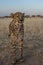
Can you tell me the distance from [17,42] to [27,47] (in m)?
3.36

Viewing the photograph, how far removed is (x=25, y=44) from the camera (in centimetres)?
1494

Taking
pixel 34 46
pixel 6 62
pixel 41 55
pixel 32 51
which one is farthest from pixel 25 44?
pixel 6 62

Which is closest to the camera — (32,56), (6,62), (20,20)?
(20,20)

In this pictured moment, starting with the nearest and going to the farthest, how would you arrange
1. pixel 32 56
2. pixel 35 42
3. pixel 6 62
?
1. pixel 6 62
2. pixel 32 56
3. pixel 35 42

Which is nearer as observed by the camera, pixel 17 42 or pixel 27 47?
pixel 17 42

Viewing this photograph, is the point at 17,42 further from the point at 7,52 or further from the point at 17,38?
the point at 7,52

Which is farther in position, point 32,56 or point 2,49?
point 2,49

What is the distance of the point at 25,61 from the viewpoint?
38.1ft

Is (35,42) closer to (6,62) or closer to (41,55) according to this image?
(41,55)

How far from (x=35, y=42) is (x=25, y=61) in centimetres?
406

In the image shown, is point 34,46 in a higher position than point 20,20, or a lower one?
lower

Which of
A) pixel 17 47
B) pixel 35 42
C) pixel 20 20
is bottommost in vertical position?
pixel 35 42

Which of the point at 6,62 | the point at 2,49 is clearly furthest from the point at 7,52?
the point at 6,62

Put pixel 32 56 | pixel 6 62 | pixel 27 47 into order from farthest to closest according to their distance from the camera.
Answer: pixel 27 47 → pixel 32 56 → pixel 6 62
